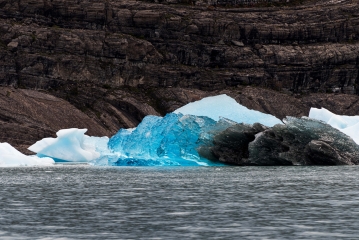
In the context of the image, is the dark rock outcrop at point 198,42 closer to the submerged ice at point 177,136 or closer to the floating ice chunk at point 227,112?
the submerged ice at point 177,136

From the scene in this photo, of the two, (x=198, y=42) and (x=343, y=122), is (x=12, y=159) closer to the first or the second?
(x=343, y=122)

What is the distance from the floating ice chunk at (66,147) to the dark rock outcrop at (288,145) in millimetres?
20098

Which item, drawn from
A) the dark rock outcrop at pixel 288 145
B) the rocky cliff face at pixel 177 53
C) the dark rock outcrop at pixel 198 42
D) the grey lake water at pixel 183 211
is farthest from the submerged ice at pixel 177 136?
the dark rock outcrop at pixel 198 42

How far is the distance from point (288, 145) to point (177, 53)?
106 m

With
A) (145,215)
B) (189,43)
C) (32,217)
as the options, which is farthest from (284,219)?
(189,43)

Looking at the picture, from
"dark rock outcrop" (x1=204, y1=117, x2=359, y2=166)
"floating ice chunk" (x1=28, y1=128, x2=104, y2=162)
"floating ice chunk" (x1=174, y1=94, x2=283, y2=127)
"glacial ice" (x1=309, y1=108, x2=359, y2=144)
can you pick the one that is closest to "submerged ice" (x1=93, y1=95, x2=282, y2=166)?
"floating ice chunk" (x1=174, y1=94, x2=283, y2=127)

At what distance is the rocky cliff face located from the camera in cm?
16025

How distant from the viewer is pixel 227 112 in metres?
81.4

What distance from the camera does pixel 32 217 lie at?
28.4 m

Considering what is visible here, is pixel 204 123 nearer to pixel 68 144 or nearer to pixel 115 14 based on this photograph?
pixel 68 144

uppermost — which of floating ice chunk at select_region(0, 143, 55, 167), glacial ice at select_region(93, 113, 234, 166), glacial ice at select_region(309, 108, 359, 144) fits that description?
glacial ice at select_region(309, 108, 359, 144)

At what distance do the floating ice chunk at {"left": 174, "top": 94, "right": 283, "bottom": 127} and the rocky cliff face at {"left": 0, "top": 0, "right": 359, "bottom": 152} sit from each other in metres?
73.8

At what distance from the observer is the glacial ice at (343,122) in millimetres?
79688

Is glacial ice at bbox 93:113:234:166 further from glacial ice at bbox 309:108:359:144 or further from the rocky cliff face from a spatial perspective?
the rocky cliff face
